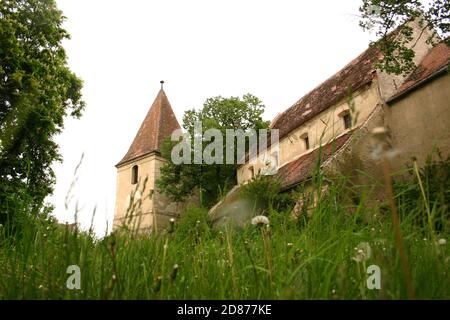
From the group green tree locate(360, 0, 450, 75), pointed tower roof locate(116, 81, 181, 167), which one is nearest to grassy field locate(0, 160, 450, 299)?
green tree locate(360, 0, 450, 75)

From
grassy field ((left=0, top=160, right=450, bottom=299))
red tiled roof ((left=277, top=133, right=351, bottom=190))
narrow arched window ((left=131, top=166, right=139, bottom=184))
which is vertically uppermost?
narrow arched window ((left=131, top=166, right=139, bottom=184))

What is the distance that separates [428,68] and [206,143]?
15115 mm

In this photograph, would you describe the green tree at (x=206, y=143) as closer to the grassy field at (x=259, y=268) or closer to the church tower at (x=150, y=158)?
the church tower at (x=150, y=158)

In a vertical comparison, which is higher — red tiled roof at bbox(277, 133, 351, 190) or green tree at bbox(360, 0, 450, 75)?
green tree at bbox(360, 0, 450, 75)

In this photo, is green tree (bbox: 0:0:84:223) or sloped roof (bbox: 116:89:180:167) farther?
sloped roof (bbox: 116:89:180:167)

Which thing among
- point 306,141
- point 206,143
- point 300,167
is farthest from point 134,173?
point 300,167

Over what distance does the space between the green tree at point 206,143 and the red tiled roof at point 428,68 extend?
1233 cm

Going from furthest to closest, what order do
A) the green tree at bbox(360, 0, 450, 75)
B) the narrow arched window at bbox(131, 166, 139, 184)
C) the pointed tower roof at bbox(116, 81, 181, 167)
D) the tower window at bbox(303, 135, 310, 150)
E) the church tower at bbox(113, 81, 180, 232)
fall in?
1. the pointed tower roof at bbox(116, 81, 181, 167)
2. the narrow arched window at bbox(131, 166, 139, 184)
3. the church tower at bbox(113, 81, 180, 232)
4. the tower window at bbox(303, 135, 310, 150)
5. the green tree at bbox(360, 0, 450, 75)

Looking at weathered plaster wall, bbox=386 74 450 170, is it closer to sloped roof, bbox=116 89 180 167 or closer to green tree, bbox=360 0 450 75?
green tree, bbox=360 0 450 75

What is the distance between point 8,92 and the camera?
1595 centimetres

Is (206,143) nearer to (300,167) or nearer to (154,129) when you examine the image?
(154,129)

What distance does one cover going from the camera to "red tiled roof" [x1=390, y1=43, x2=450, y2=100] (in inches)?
603

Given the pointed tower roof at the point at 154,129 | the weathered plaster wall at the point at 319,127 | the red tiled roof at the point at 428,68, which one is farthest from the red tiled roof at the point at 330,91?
the pointed tower roof at the point at 154,129

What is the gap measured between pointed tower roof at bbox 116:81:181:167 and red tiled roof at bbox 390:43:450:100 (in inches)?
771
